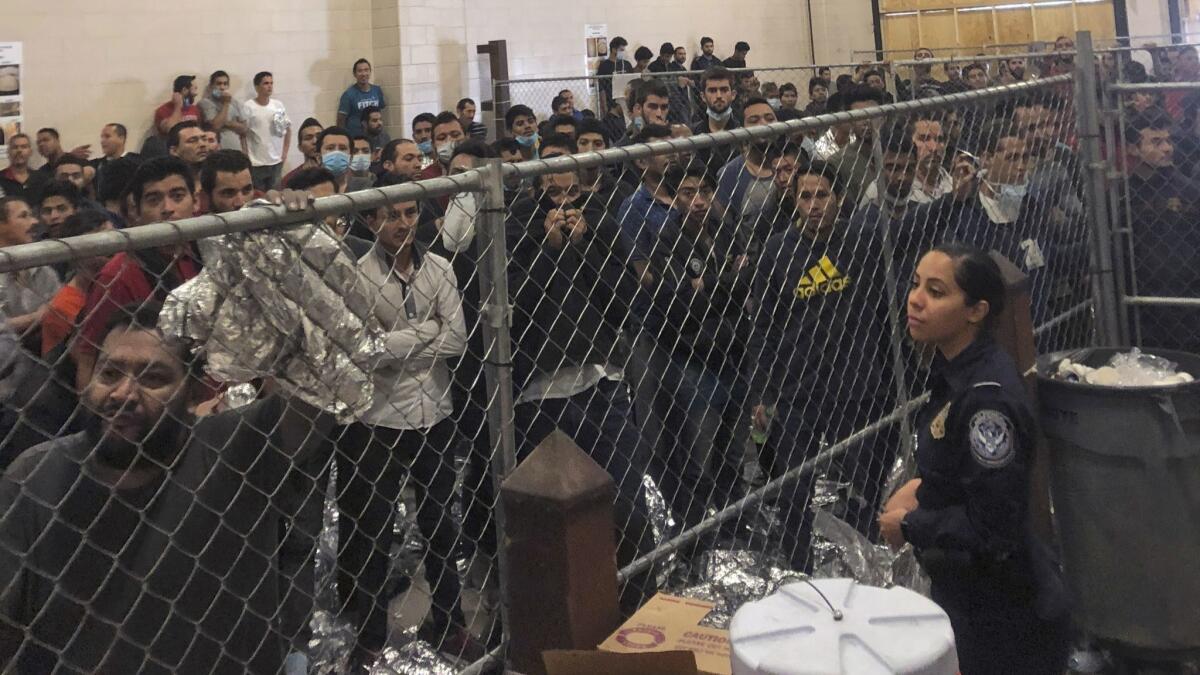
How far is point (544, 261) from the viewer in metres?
3.74

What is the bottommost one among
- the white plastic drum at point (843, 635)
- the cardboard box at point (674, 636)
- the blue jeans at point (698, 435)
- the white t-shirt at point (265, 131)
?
the cardboard box at point (674, 636)

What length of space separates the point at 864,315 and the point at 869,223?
363 millimetres

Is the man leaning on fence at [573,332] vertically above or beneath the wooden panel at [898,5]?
beneath

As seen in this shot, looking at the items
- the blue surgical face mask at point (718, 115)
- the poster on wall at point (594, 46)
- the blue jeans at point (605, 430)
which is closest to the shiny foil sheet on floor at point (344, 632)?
the blue jeans at point (605, 430)

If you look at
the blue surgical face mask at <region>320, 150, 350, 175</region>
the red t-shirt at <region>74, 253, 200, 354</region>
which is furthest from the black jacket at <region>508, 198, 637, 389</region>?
the blue surgical face mask at <region>320, 150, 350, 175</region>

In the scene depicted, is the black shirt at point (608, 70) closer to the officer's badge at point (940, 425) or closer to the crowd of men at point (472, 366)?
the crowd of men at point (472, 366)

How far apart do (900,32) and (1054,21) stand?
2441mm

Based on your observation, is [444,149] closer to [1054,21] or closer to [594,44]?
[594,44]

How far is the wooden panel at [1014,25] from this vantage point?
17578 mm

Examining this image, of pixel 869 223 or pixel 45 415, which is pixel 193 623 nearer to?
pixel 45 415

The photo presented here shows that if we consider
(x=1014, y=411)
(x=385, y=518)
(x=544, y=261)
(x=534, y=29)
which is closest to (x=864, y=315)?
(x=544, y=261)

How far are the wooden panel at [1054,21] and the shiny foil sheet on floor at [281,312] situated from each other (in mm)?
17591

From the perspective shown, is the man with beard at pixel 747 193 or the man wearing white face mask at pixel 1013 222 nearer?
the man with beard at pixel 747 193

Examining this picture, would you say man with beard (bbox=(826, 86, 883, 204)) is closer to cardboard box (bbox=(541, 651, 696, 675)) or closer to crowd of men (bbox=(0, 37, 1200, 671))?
crowd of men (bbox=(0, 37, 1200, 671))
